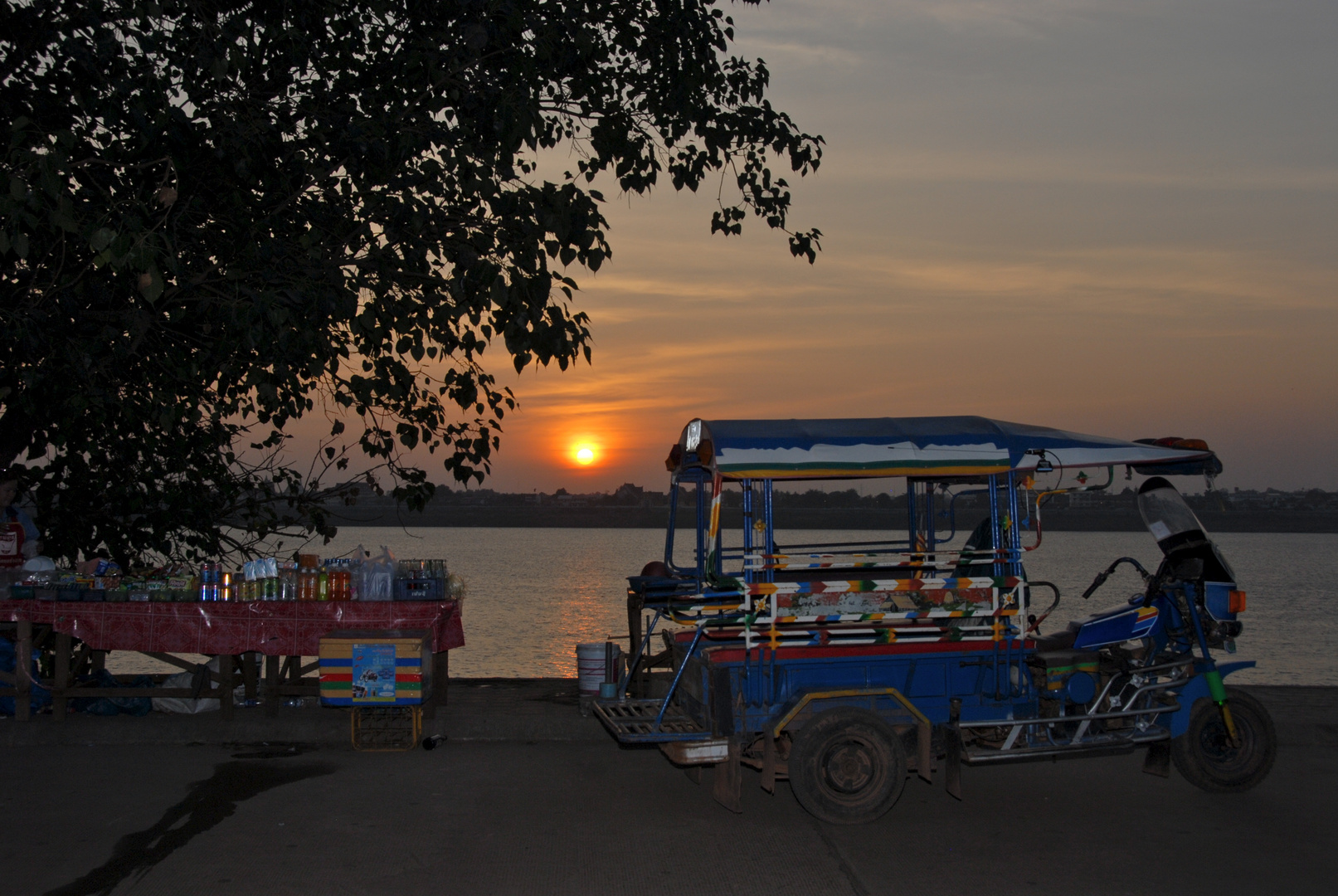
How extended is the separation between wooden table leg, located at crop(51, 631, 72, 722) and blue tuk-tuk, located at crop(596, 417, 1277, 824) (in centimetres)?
485

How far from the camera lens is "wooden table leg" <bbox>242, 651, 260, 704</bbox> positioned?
9.41m

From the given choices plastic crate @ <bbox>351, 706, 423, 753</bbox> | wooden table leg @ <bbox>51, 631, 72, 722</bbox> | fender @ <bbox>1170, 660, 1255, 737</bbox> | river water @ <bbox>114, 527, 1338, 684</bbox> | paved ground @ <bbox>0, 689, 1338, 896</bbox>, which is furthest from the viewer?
river water @ <bbox>114, 527, 1338, 684</bbox>

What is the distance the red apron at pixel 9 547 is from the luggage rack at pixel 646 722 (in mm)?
5728

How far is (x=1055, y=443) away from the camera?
274 inches

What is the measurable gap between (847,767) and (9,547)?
7.59 meters

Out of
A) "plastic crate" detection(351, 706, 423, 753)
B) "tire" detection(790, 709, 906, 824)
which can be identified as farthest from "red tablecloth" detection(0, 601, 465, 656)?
"tire" detection(790, 709, 906, 824)

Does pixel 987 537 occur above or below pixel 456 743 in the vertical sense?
above

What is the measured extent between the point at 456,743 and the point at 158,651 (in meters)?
2.68

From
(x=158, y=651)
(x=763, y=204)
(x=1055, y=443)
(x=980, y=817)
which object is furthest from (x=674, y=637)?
(x=763, y=204)

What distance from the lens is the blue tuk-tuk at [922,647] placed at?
6.52 metres

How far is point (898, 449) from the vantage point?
6.71 meters

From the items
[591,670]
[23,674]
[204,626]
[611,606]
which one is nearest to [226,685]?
[204,626]

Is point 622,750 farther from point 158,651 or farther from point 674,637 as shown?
point 158,651

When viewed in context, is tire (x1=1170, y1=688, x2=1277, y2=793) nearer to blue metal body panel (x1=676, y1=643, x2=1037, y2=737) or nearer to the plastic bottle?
blue metal body panel (x1=676, y1=643, x2=1037, y2=737)
